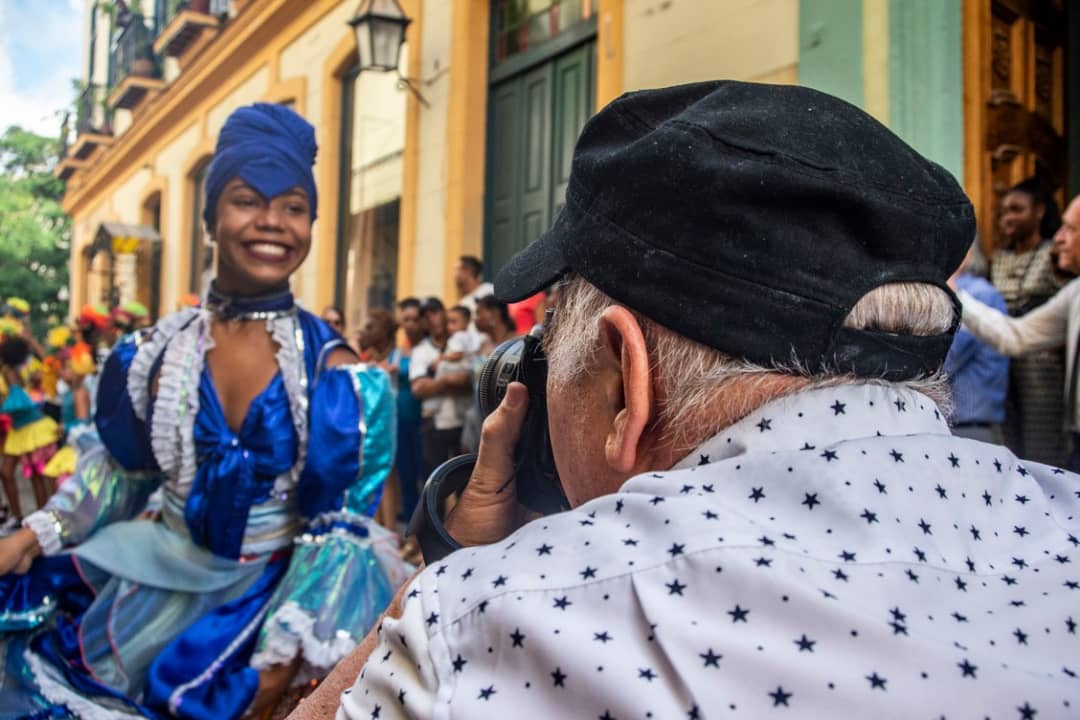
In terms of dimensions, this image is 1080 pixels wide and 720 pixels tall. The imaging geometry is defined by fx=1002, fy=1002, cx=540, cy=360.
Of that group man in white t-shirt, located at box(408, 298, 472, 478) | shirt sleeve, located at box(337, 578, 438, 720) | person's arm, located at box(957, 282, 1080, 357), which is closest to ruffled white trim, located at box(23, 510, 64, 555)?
shirt sleeve, located at box(337, 578, 438, 720)

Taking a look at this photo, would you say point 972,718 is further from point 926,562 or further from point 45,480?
point 45,480

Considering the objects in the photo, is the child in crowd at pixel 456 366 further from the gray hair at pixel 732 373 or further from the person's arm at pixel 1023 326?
the gray hair at pixel 732 373

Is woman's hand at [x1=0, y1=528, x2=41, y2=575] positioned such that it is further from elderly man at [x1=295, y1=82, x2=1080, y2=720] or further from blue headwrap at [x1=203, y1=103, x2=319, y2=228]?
elderly man at [x1=295, y1=82, x2=1080, y2=720]

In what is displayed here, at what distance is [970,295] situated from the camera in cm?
343

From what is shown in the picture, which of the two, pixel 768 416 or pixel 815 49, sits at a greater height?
pixel 815 49

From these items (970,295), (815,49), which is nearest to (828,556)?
(970,295)

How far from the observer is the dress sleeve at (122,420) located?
2.30 meters

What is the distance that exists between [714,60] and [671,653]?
474cm

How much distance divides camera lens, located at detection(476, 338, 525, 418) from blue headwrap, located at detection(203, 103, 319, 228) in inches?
53.2

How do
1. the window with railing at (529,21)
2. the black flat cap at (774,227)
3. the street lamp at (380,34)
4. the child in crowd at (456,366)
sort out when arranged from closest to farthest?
the black flat cap at (774,227) → the child in crowd at (456,366) → the window with railing at (529,21) → the street lamp at (380,34)

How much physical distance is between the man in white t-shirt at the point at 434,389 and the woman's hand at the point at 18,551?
3638 mm

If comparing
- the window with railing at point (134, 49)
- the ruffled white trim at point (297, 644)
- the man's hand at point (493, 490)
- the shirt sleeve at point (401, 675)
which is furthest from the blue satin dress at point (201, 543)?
the window with railing at point (134, 49)

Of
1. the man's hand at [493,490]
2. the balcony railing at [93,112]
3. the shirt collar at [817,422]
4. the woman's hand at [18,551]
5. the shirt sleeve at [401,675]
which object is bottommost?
the woman's hand at [18,551]

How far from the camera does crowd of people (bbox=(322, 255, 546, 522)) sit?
558 centimetres
